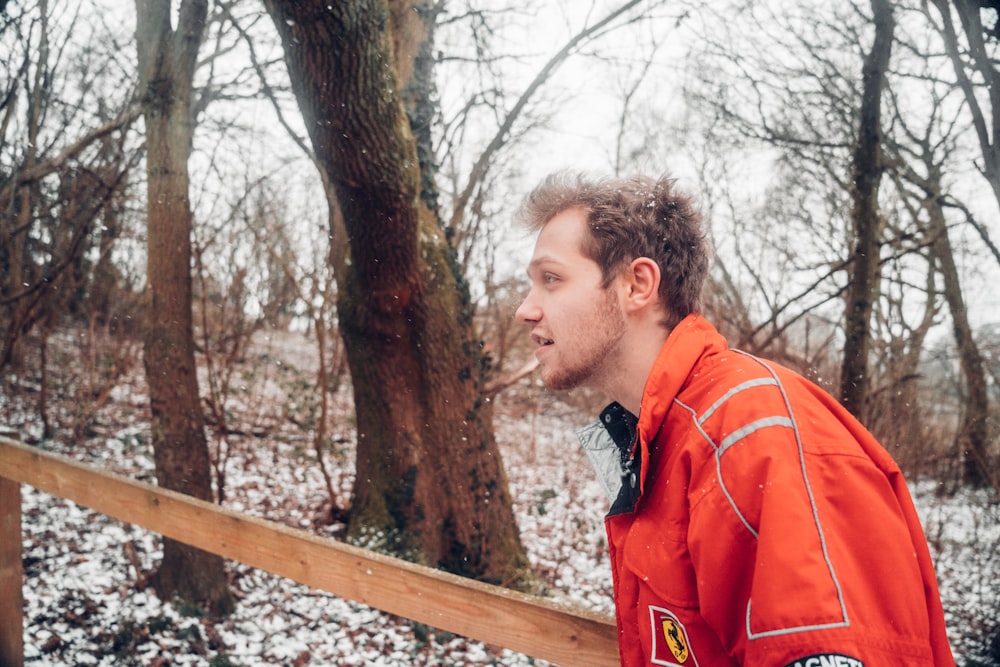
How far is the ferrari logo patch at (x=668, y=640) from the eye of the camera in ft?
3.34

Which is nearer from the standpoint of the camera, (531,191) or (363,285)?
(531,191)

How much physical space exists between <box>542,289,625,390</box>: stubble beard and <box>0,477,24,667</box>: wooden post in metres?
2.99

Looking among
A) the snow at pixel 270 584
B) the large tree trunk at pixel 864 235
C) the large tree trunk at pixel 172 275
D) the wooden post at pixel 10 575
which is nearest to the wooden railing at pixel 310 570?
the wooden post at pixel 10 575

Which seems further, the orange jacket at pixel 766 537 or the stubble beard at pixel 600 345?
the stubble beard at pixel 600 345

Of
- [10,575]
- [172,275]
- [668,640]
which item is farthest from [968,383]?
[10,575]

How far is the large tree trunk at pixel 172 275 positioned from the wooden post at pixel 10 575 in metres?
1.17

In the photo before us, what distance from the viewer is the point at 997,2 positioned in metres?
2.82

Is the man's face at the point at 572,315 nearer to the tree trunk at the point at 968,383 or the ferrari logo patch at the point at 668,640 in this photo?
the ferrari logo patch at the point at 668,640

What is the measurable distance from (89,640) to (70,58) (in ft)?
18.8

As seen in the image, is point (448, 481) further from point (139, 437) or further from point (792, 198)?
point (792, 198)

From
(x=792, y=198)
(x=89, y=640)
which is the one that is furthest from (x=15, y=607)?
(x=792, y=198)

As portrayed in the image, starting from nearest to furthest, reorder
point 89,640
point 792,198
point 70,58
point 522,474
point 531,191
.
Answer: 1. point 531,191
2. point 89,640
3. point 70,58
4. point 522,474
5. point 792,198

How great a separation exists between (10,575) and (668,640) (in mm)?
3387

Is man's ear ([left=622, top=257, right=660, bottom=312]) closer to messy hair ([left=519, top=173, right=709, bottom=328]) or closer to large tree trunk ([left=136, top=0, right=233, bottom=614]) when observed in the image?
messy hair ([left=519, top=173, right=709, bottom=328])
